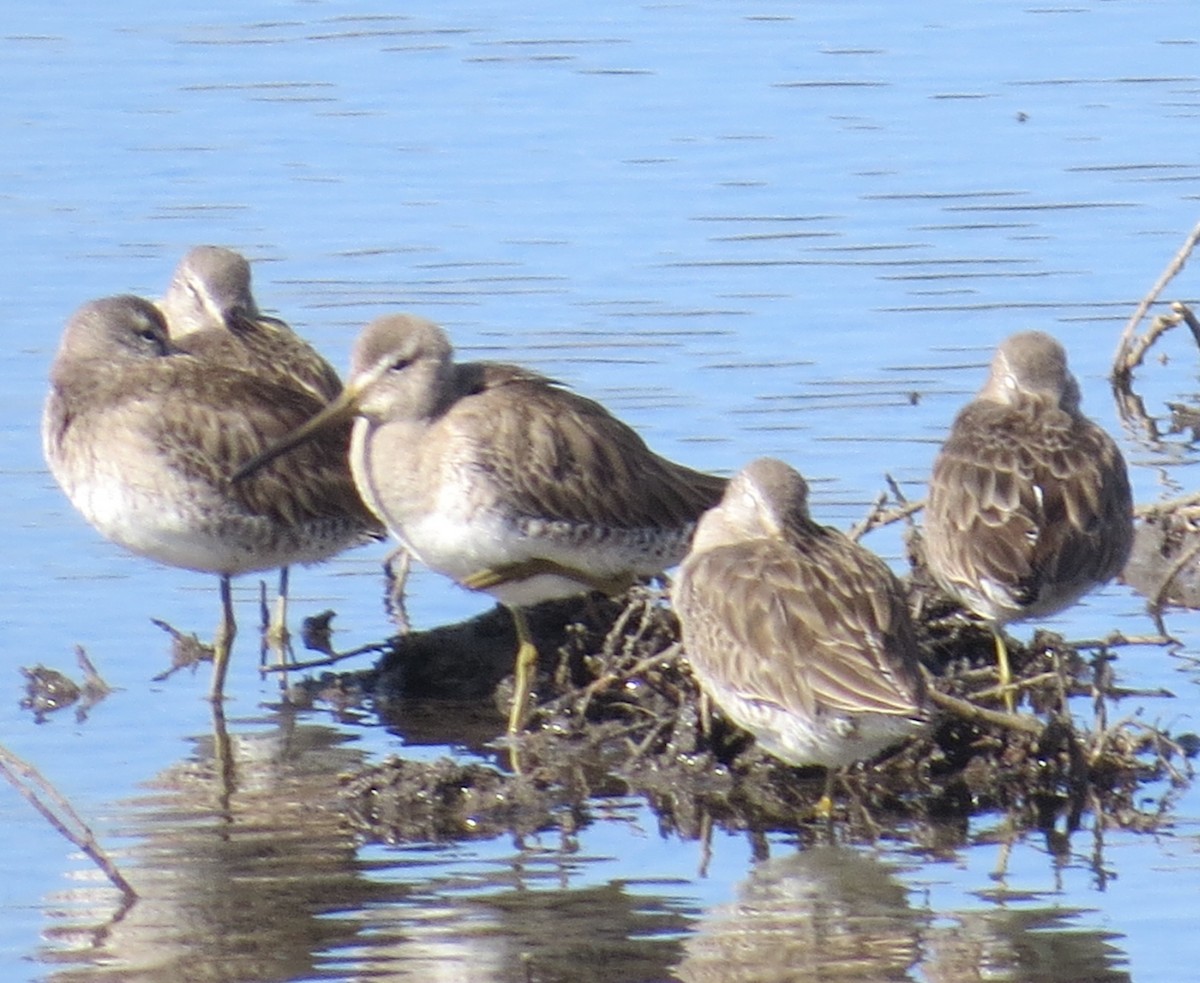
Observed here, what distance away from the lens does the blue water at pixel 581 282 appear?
808 cm

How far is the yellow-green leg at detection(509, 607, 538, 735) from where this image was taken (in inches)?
381

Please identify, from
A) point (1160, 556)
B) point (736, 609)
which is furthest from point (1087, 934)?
point (1160, 556)

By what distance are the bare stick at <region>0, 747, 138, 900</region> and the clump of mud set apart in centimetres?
85

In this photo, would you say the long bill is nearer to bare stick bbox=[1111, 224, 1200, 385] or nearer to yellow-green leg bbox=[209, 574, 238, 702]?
yellow-green leg bbox=[209, 574, 238, 702]

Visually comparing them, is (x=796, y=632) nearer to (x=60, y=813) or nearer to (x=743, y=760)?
(x=743, y=760)

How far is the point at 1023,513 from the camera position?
30.5 feet

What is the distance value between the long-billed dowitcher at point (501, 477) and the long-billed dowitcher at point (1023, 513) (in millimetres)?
1048

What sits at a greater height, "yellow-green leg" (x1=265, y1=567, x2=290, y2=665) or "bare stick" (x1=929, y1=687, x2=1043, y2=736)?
"yellow-green leg" (x1=265, y1=567, x2=290, y2=665)

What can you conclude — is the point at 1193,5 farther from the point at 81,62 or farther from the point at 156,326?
the point at 156,326

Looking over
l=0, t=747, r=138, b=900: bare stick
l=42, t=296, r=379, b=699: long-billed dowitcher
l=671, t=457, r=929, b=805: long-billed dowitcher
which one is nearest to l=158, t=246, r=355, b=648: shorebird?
l=42, t=296, r=379, b=699: long-billed dowitcher

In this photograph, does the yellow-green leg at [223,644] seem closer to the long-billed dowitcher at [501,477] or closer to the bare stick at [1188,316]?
the long-billed dowitcher at [501,477]

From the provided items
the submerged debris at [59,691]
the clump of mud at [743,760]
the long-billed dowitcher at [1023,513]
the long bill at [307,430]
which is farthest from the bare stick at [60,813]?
the long-billed dowitcher at [1023,513]

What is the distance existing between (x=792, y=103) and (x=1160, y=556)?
7064 mm

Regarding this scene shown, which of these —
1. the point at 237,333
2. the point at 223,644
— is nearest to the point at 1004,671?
the point at 223,644
